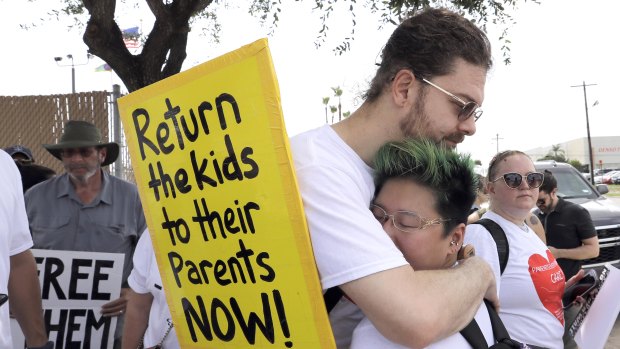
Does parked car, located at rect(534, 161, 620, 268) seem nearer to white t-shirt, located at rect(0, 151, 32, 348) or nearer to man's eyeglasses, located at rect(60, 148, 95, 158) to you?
man's eyeglasses, located at rect(60, 148, 95, 158)

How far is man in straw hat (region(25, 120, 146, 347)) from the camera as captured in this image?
4398 mm

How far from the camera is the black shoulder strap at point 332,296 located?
1.66 m

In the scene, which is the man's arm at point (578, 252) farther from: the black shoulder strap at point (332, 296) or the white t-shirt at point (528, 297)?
the black shoulder strap at point (332, 296)

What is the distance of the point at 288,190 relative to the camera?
63.2 inches

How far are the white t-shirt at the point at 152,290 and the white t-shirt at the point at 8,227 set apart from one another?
51 centimetres

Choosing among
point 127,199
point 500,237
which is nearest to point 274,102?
point 500,237

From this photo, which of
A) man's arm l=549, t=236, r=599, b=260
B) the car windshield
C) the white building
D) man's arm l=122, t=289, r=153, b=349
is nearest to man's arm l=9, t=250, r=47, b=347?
man's arm l=122, t=289, r=153, b=349

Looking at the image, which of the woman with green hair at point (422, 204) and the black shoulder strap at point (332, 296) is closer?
the black shoulder strap at point (332, 296)

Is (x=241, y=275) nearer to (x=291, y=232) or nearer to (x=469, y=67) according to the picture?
(x=291, y=232)

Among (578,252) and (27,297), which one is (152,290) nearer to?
(27,297)

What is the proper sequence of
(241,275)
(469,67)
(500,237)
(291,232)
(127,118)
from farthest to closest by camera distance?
(500,237), (127,118), (469,67), (241,275), (291,232)

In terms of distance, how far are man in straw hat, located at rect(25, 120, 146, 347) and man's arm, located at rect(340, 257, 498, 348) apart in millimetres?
3081

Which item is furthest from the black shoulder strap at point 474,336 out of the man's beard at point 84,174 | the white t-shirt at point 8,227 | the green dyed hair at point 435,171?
the man's beard at point 84,174

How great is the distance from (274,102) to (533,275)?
6.77 ft
